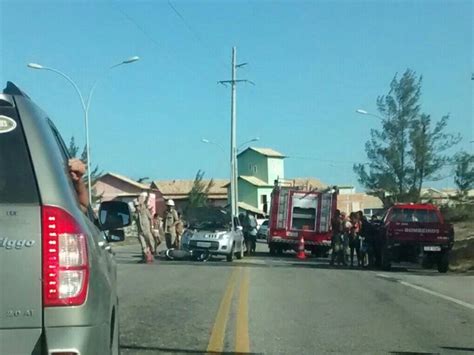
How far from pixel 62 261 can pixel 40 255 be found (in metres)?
0.11

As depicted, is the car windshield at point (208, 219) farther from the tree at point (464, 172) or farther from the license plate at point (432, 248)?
the tree at point (464, 172)

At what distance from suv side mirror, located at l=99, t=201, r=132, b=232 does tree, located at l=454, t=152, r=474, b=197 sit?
125 ft

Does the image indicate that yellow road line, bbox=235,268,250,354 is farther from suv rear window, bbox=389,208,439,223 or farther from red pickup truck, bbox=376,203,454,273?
suv rear window, bbox=389,208,439,223

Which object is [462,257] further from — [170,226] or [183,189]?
[183,189]

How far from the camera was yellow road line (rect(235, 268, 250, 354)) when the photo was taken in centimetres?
923

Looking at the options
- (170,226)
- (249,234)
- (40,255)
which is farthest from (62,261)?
(249,234)

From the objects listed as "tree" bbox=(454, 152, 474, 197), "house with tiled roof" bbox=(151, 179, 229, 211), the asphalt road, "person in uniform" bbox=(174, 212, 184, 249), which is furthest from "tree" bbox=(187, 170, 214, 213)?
the asphalt road

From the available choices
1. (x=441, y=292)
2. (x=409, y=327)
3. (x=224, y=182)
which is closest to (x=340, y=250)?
(x=441, y=292)

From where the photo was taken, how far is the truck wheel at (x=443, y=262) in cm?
2381

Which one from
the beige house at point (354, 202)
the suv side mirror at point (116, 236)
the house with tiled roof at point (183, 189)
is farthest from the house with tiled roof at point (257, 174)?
the suv side mirror at point (116, 236)

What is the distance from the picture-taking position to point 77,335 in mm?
3867

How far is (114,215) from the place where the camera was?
6270 millimetres

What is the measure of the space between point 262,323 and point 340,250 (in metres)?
16.6

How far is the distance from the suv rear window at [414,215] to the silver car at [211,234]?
17.6 feet
